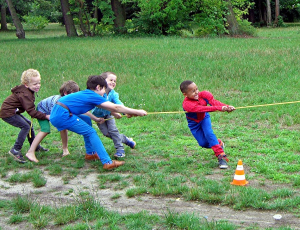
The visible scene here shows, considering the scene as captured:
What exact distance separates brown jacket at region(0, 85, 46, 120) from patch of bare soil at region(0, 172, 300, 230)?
1.14 m

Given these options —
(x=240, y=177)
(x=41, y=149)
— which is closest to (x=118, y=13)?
(x=41, y=149)

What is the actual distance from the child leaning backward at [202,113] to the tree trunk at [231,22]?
22150 mm

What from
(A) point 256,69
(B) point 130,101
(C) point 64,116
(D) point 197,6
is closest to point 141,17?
(D) point 197,6

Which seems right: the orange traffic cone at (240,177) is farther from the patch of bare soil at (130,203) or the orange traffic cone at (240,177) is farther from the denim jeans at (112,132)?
the denim jeans at (112,132)

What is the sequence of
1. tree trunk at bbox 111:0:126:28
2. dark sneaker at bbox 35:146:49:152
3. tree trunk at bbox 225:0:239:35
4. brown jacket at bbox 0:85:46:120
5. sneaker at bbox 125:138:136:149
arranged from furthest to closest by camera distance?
tree trunk at bbox 111:0:126:28 → tree trunk at bbox 225:0:239:35 → dark sneaker at bbox 35:146:49:152 → sneaker at bbox 125:138:136:149 → brown jacket at bbox 0:85:46:120

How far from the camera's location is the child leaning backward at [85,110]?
6.38 m

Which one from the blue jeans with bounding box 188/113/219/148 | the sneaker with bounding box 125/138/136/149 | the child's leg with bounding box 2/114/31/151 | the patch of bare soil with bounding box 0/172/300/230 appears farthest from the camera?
the sneaker with bounding box 125/138/136/149

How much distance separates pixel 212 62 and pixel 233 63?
81 centimetres

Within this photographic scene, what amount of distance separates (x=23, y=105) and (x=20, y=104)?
210 mm

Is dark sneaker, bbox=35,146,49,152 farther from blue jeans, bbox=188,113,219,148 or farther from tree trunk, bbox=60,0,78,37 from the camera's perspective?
tree trunk, bbox=60,0,78,37

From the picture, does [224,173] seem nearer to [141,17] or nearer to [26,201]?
[26,201]

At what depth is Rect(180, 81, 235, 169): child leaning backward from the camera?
639 cm

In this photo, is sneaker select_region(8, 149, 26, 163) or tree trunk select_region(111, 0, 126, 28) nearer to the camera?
sneaker select_region(8, 149, 26, 163)

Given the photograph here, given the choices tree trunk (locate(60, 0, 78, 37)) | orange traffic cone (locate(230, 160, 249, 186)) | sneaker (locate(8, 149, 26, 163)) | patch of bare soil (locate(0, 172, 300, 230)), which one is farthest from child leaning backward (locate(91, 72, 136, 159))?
tree trunk (locate(60, 0, 78, 37))
